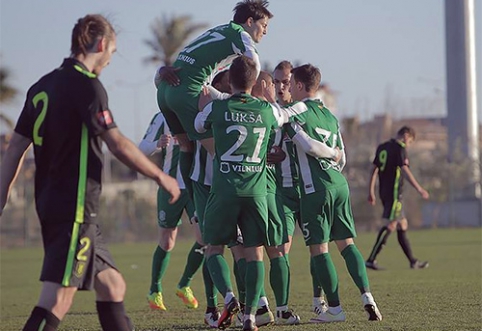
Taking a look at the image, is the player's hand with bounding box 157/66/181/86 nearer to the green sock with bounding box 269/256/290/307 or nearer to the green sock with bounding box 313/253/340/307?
the green sock with bounding box 269/256/290/307

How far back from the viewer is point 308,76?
905cm

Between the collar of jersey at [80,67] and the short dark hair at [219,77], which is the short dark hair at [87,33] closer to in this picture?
the collar of jersey at [80,67]

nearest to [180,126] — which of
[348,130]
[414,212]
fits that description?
[414,212]

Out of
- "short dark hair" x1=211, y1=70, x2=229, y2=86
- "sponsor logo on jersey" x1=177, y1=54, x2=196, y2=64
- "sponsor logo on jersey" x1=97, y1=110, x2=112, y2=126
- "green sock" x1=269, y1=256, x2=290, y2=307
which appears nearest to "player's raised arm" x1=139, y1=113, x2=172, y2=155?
"short dark hair" x1=211, y1=70, x2=229, y2=86

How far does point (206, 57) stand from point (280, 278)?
205 cm

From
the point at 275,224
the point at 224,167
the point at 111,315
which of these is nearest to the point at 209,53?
the point at 224,167

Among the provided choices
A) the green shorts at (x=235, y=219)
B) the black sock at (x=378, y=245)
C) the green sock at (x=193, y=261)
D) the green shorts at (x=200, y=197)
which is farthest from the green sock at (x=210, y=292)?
the black sock at (x=378, y=245)

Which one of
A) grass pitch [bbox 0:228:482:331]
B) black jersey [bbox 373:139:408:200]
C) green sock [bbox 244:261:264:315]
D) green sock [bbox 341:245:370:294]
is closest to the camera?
green sock [bbox 244:261:264:315]

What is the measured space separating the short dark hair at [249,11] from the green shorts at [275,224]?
1556 millimetres

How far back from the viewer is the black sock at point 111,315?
239 inches

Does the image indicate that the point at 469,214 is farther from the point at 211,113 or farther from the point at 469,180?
the point at 211,113

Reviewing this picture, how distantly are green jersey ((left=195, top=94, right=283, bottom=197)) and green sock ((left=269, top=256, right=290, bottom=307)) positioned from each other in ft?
3.47

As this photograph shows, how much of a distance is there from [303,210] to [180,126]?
136 cm

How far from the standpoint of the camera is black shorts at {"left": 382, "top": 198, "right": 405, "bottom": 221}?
17141mm
